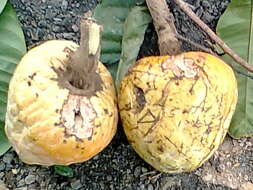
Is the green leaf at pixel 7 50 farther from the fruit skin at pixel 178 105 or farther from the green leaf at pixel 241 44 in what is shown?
the green leaf at pixel 241 44

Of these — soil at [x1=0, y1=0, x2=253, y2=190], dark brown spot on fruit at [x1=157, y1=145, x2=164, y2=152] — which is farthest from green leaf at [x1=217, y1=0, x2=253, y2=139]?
dark brown spot on fruit at [x1=157, y1=145, x2=164, y2=152]

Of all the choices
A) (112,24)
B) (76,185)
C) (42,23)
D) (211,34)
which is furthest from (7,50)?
(211,34)

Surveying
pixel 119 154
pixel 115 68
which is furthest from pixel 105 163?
pixel 115 68

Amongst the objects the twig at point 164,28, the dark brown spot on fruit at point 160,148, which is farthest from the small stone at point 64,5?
the dark brown spot on fruit at point 160,148

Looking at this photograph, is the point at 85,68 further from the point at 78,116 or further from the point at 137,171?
the point at 137,171

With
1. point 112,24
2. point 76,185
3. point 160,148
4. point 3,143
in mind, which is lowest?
point 76,185

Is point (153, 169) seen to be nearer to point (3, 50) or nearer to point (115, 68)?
point (115, 68)
